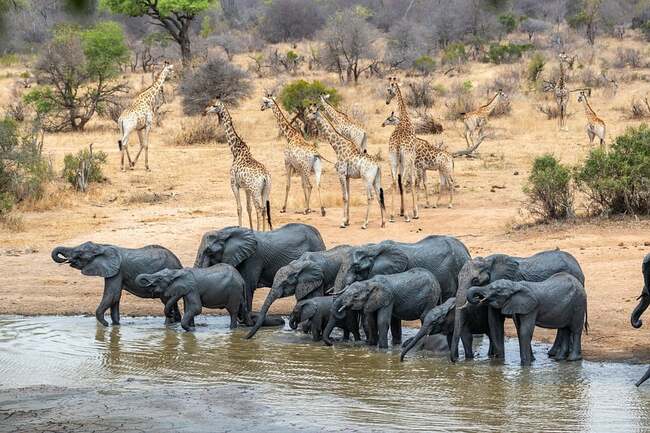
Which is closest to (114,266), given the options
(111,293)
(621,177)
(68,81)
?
(111,293)

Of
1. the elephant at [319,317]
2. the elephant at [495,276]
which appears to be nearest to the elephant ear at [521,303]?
the elephant at [495,276]

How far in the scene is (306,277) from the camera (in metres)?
10.5

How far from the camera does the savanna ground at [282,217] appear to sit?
1168cm

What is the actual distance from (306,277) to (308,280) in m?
0.03

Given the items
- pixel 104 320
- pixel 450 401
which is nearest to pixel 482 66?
pixel 104 320

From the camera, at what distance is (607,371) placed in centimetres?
862

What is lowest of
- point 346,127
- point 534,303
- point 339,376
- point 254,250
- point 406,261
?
point 339,376

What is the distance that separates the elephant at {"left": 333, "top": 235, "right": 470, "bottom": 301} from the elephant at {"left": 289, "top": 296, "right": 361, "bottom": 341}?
0.97 feet

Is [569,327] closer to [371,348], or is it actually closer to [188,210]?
[371,348]

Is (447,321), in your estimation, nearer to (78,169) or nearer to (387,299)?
(387,299)

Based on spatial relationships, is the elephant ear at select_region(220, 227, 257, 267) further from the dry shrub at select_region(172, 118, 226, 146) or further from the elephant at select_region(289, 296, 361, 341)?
the dry shrub at select_region(172, 118, 226, 146)

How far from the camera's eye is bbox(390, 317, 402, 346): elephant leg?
33.0 ft

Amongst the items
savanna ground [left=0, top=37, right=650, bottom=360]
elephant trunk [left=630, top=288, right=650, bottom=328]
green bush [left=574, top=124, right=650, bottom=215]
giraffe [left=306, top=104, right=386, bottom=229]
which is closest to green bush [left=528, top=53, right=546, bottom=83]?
savanna ground [left=0, top=37, right=650, bottom=360]

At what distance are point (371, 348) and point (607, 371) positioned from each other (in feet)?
7.08
